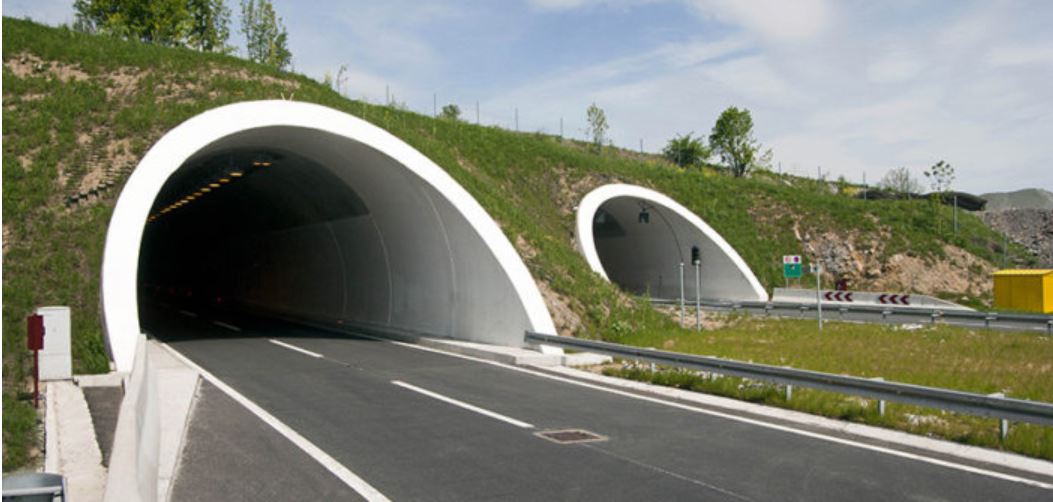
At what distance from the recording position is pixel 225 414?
10562mm

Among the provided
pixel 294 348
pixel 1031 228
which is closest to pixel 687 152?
pixel 1031 228

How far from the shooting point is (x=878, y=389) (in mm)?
9672

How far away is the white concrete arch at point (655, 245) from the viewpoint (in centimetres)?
3366

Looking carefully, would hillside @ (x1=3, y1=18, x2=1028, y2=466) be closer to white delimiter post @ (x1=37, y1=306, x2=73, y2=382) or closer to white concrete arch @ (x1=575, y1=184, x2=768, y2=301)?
white delimiter post @ (x1=37, y1=306, x2=73, y2=382)

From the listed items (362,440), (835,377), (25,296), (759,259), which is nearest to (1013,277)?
(759,259)

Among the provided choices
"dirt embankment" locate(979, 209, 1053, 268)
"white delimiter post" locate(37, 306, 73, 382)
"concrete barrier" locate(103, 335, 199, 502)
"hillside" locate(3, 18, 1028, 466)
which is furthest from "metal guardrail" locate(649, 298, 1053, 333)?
"dirt embankment" locate(979, 209, 1053, 268)

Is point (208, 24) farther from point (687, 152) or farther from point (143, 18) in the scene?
point (687, 152)

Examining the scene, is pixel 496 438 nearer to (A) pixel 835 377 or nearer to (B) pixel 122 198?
(A) pixel 835 377

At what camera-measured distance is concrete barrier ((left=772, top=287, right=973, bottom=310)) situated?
102ft

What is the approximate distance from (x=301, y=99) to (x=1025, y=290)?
26.4m

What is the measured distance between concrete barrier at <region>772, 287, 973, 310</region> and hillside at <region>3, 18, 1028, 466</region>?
5.34ft

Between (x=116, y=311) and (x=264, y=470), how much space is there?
8543mm

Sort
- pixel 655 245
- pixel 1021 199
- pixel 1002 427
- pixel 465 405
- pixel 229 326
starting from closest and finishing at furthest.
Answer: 1. pixel 1002 427
2. pixel 465 405
3. pixel 229 326
4. pixel 655 245
5. pixel 1021 199

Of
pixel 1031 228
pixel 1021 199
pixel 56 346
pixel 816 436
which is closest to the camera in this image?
pixel 816 436
